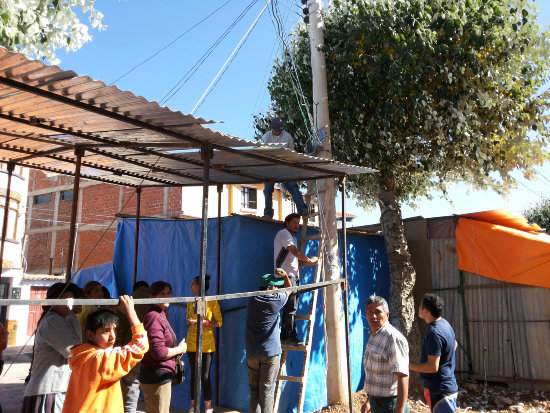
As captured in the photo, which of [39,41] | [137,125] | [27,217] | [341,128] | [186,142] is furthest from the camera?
[27,217]

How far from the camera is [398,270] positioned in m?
8.59

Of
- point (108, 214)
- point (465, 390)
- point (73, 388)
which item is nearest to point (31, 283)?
point (108, 214)

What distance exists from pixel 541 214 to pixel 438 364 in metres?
26.9

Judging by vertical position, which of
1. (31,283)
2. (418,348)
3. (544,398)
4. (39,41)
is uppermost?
(39,41)

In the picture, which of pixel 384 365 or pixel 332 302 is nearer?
pixel 384 365

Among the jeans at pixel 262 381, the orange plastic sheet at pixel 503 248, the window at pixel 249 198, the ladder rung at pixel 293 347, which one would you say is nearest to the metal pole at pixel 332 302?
the ladder rung at pixel 293 347

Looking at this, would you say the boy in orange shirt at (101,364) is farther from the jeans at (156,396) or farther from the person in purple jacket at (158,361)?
the jeans at (156,396)

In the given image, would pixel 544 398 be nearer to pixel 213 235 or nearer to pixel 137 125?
pixel 213 235

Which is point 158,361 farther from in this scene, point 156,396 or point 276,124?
point 276,124

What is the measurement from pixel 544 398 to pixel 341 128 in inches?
233

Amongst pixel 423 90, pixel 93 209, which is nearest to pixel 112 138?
pixel 423 90

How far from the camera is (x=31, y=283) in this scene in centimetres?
2266

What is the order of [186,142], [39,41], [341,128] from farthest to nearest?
[341,128]
[39,41]
[186,142]

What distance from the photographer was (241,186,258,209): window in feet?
82.3
